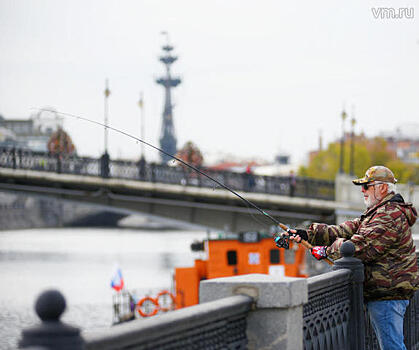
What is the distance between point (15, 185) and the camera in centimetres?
3281

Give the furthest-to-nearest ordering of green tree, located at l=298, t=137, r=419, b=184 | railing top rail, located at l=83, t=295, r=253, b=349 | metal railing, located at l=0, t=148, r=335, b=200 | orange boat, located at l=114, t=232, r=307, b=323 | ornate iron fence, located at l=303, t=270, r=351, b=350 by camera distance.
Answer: green tree, located at l=298, t=137, r=419, b=184 < metal railing, located at l=0, t=148, r=335, b=200 < orange boat, located at l=114, t=232, r=307, b=323 < ornate iron fence, located at l=303, t=270, r=351, b=350 < railing top rail, located at l=83, t=295, r=253, b=349

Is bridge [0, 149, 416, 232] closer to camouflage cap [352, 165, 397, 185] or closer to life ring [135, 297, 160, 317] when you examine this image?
life ring [135, 297, 160, 317]

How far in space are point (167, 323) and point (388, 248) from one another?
252 centimetres

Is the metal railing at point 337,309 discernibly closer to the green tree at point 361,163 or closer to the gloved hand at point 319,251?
the gloved hand at point 319,251

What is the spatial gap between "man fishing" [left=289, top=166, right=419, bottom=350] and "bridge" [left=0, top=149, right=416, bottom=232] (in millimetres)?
25608

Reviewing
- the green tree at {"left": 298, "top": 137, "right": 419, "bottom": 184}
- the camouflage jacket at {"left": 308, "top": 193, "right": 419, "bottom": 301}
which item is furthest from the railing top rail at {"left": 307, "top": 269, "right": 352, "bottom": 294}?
the green tree at {"left": 298, "top": 137, "right": 419, "bottom": 184}

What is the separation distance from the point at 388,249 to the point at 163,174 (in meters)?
27.4

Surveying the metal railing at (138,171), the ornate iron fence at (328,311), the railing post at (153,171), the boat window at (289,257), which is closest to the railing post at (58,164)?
the metal railing at (138,171)

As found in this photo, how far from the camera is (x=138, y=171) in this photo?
3269cm

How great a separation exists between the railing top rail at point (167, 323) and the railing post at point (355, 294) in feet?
5.19

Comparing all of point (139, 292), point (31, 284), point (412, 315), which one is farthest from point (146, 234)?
point (412, 315)

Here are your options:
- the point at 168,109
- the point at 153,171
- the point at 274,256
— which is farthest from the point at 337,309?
the point at 168,109

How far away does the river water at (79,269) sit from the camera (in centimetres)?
3105

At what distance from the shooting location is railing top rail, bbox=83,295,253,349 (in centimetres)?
297
